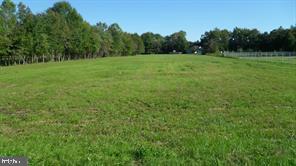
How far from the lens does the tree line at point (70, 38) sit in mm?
70438

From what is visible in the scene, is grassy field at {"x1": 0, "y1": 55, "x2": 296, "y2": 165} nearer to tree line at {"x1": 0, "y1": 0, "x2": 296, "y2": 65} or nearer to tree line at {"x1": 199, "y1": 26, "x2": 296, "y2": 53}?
tree line at {"x1": 0, "y1": 0, "x2": 296, "y2": 65}

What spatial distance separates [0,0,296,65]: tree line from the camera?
2773 inches

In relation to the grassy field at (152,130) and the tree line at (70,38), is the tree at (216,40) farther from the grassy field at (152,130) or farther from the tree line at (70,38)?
the grassy field at (152,130)

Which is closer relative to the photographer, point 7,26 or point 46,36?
point 7,26

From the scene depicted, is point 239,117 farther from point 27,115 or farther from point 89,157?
point 27,115

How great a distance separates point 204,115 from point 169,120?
4.03ft

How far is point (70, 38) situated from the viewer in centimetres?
9538

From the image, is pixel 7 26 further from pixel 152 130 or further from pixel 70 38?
pixel 152 130

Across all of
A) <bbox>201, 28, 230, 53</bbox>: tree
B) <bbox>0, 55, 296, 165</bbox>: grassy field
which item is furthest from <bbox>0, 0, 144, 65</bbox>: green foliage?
→ <bbox>201, 28, 230, 53</bbox>: tree

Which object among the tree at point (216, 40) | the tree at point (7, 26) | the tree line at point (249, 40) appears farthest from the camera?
the tree at point (216, 40)

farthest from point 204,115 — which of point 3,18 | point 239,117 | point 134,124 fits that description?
point 3,18

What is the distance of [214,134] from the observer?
26.7 ft

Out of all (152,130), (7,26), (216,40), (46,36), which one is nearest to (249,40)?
(216,40)

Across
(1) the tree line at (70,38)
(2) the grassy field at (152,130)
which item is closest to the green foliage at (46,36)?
(1) the tree line at (70,38)
